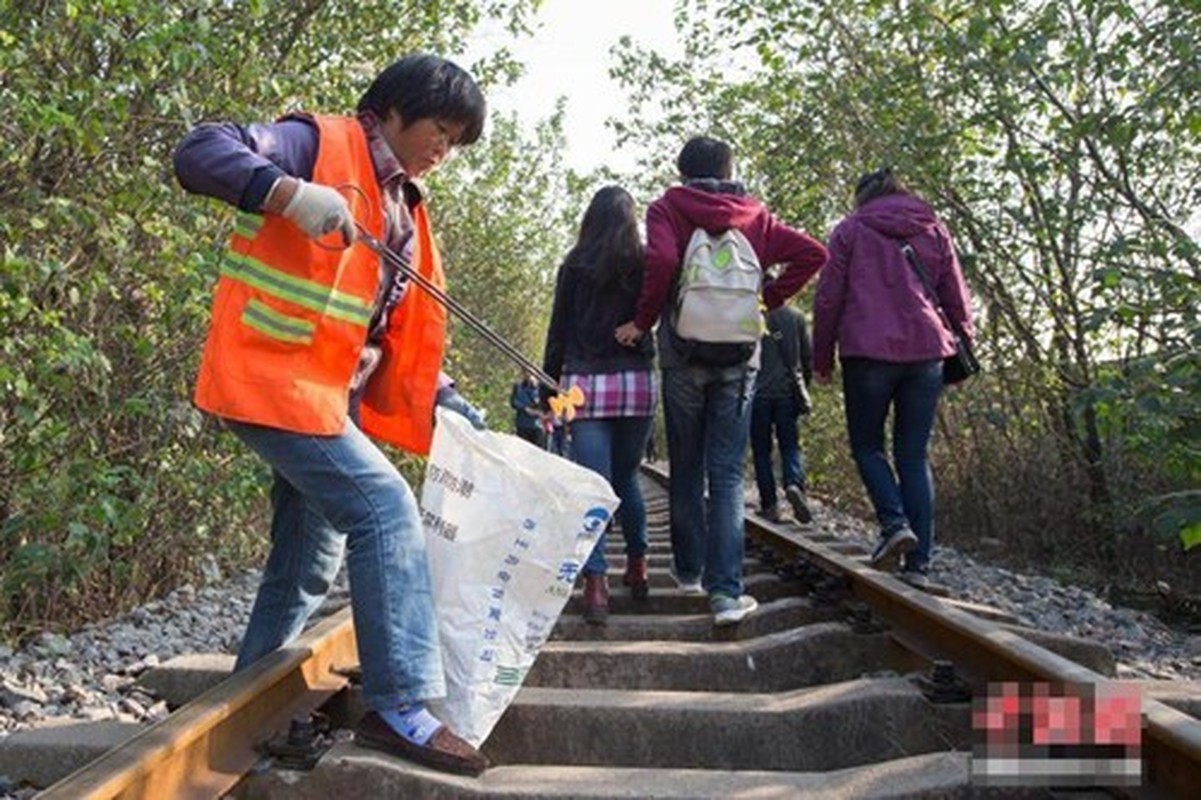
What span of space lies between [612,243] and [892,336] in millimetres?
1347

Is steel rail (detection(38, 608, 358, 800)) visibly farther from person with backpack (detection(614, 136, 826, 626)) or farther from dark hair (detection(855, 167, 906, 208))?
dark hair (detection(855, 167, 906, 208))

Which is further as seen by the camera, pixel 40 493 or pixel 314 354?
pixel 40 493

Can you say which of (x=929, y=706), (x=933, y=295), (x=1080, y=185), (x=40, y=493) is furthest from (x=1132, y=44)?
(x=40, y=493)

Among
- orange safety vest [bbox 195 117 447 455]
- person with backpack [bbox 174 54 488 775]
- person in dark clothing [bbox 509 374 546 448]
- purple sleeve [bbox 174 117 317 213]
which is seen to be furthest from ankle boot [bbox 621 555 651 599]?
person in dark clothing [bbox 509 374 546 448]

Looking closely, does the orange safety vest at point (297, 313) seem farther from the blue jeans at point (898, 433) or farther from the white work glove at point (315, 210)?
the blue jeans at point (898, 433)

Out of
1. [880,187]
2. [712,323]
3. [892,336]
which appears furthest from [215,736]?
[880,187]

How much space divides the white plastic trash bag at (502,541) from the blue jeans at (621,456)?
157cm

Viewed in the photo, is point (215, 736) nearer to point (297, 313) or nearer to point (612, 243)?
point (297, 313)

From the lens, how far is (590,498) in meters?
2.79

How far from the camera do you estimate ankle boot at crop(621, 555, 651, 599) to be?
478 cm

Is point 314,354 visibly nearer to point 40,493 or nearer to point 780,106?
point 40,493

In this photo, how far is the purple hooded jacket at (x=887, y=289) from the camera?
5043 mm

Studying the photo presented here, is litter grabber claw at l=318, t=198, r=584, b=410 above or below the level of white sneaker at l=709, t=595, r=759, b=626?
above

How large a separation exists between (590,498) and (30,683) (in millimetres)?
2000
